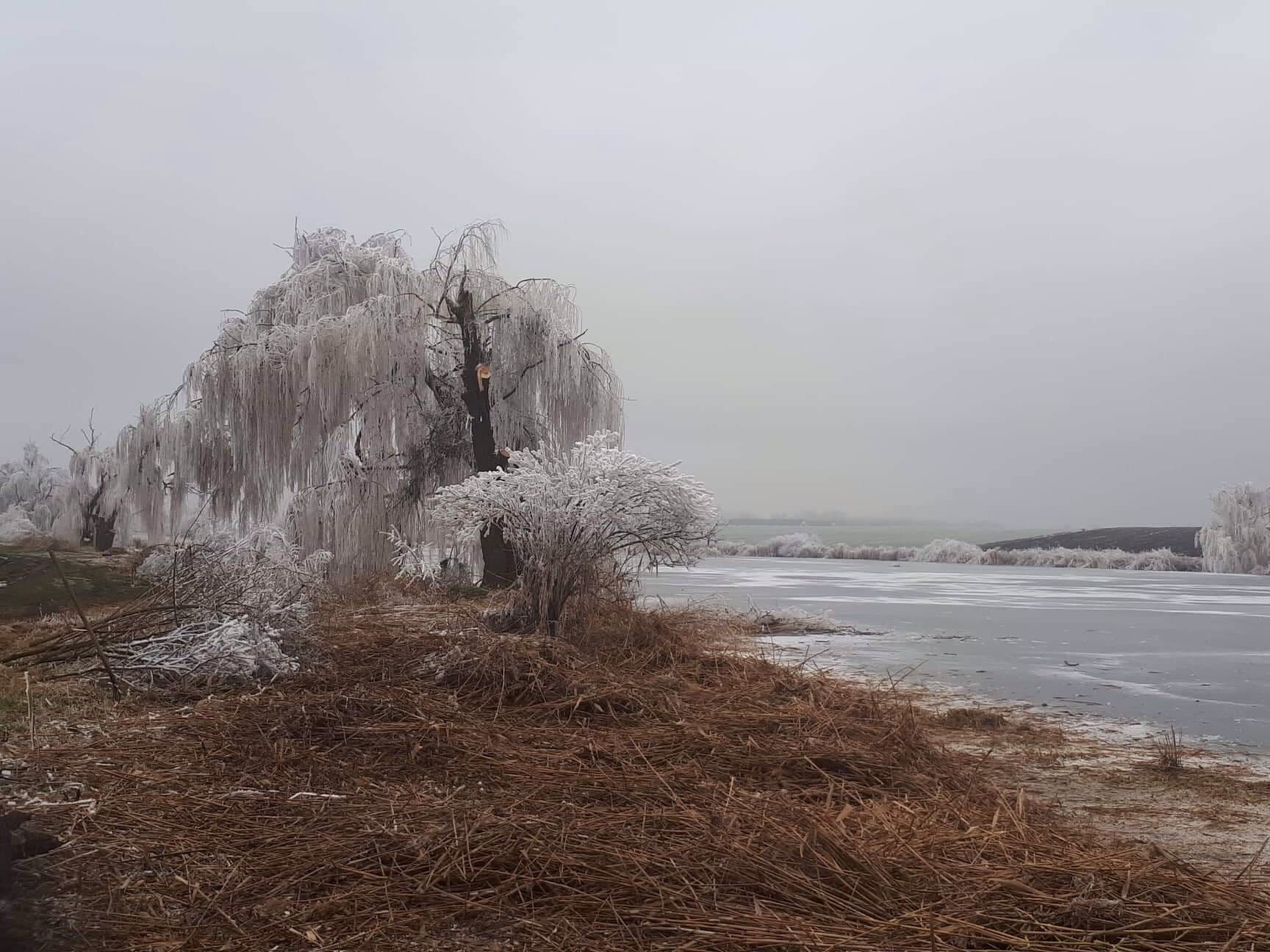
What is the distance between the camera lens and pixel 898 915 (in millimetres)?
2287

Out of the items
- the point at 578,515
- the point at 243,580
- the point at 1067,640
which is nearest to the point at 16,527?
the point at 243,580

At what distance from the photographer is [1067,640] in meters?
9.77

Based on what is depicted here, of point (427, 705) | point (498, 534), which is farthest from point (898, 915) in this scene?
point (498, 534)

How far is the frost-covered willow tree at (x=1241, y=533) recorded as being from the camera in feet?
95.6

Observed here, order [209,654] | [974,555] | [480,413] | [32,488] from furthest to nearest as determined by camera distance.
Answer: [974,555], [32,488], [480,413], [209,654]

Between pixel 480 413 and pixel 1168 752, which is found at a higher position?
pixel 480 413

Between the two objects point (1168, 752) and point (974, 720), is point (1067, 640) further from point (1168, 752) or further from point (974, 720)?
point (1168, 752)

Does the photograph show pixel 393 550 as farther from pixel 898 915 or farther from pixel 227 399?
pixel 898 915

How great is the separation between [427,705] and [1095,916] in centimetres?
310

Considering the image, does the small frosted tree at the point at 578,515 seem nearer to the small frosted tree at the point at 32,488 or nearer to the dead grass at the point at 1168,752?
the dead grass at the point at 1168,752

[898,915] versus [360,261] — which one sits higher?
[360,261]

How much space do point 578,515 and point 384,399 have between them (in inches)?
264

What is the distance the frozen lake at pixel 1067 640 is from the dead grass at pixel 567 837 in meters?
2.36

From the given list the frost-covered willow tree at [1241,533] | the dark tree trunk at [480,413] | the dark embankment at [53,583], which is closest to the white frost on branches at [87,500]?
the dark embankment at [53,583]
